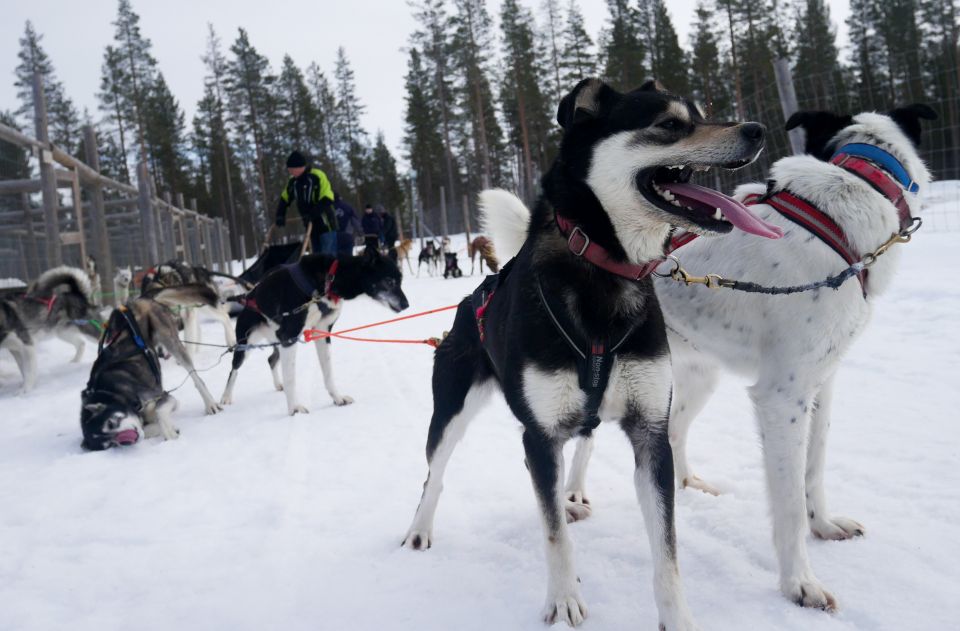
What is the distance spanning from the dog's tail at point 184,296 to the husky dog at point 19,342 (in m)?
1.92

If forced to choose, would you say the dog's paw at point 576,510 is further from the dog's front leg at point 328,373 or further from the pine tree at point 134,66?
the pine tree at point 134,66

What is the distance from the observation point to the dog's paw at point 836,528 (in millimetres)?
2197

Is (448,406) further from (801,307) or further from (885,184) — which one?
(885,184)

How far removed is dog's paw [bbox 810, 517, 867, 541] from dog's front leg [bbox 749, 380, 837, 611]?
1.13 feet

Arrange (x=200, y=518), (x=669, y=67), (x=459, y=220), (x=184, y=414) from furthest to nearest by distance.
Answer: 1. (x=459, y=220)
2. (x=669, y=67)
3. (x=184, y=414)
4. (x=200, y=518)

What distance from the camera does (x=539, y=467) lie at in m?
1.83

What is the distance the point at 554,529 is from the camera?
185 cm

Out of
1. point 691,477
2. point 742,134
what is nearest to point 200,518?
point 691,477

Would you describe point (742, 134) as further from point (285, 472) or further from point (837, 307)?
point (285, 472)

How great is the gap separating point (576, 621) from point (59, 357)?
8.53m

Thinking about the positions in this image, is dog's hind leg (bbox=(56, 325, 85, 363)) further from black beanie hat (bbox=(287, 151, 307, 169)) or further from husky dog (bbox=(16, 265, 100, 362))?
black beanie hat (bbox=(287, 151, 307, 169))

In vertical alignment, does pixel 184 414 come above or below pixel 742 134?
below

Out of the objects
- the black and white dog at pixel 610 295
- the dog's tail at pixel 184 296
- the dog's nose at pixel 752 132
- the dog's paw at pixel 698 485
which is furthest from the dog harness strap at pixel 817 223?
the dog's tail at pixel 184 296

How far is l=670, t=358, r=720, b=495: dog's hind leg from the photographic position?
9.02 ft
